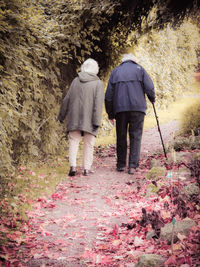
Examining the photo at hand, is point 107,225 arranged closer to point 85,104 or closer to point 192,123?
point 85,104

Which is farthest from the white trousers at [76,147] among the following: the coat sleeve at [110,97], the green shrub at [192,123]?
the green shrub at [192,123]

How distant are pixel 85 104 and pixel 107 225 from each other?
2.82 metres

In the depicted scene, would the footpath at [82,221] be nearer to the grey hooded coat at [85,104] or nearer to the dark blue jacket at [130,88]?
the grey hooded coat at [85,104]

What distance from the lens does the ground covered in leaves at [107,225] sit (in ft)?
10.3

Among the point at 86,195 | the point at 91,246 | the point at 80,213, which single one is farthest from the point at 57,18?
the point at 91,246

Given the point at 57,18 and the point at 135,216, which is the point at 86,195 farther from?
the point at 57,18

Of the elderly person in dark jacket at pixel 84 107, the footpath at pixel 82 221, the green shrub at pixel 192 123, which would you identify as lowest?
the footpath at pixel 82 221

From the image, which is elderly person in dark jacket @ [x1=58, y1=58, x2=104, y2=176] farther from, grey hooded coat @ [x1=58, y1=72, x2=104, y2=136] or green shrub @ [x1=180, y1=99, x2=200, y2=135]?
green shrub @ [x1=180, y1=99, x2=200, y2=135]

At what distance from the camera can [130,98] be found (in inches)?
255

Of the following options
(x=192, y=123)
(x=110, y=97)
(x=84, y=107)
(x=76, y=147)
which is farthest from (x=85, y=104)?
(x=192, y=123)

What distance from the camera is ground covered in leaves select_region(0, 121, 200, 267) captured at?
10.3 feet

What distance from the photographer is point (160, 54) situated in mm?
15062

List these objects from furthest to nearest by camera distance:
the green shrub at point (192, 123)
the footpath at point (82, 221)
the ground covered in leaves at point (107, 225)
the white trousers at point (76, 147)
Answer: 1. the green shrub at point (192, 123)
2. the white trousers at point (76, 147)
3. the footpath at point (82, 221)
4. the ground covered in leaves at point (107, 225)

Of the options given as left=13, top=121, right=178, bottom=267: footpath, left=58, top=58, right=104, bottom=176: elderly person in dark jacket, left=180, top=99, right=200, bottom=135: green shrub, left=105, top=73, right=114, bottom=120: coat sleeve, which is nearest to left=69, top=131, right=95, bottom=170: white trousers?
left=58, top=58, right=104, bottom=176: elderly person in dark jacket
